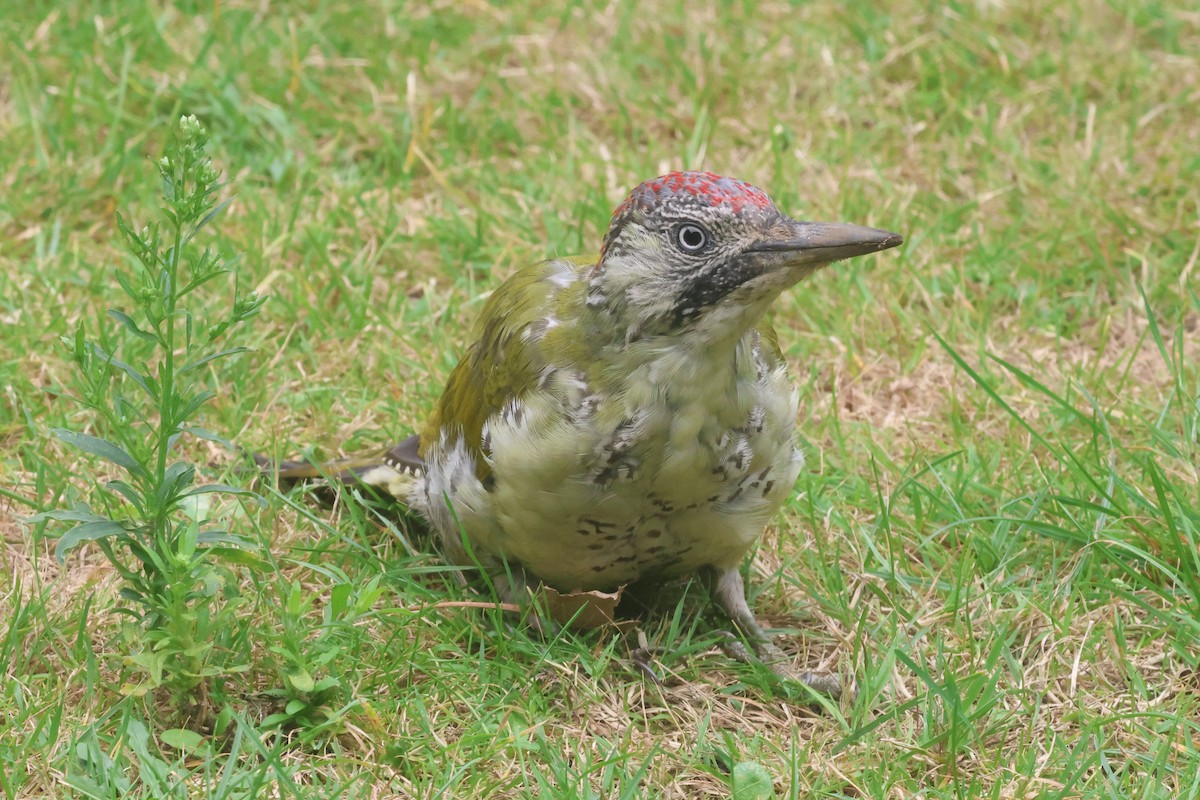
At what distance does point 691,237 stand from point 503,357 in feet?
2.26

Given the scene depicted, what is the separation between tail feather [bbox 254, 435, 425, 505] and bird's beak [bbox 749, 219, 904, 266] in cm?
137

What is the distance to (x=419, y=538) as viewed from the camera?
14.6ft

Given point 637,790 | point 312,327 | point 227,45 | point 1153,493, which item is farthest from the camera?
point 227,45

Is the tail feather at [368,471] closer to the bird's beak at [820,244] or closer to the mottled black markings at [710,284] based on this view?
the mottled black markings at [710,284]

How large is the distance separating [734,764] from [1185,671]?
1201 millimetres

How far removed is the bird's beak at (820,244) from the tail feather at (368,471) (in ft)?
4.49

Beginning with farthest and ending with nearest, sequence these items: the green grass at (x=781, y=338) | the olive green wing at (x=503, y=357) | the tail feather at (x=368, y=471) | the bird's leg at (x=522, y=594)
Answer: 1. the tail feather at (x=368, y=471)
2. the bird's leg at (x=522, y=594)
3. the olive green wing at (x=503, y=357)
4. the green grass at (x=781, y=338)

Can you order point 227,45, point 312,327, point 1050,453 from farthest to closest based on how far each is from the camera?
point 227,45
point 312,327
point 1050,453

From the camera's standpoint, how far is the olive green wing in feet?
12.5

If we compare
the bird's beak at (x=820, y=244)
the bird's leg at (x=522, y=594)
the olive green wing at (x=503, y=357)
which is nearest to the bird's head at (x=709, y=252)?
the bird's beak at (x=820, y=244)

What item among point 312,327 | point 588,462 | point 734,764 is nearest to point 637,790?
point 734,764

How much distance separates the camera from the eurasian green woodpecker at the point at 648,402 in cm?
345

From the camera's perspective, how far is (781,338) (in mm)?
5332

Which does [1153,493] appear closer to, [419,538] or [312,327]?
[419,538]
